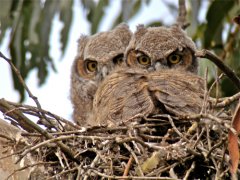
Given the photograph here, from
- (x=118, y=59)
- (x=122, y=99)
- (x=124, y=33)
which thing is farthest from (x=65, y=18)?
(x=122, y=99)

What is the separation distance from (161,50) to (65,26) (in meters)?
1.62

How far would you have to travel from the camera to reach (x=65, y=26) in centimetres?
724

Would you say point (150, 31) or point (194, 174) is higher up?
point (150, 31)

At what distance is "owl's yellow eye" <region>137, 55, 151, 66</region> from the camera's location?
232 inches

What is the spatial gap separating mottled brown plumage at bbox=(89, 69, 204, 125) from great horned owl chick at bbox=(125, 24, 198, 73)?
0.65 metres

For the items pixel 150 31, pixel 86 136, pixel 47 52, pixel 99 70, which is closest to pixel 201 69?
pixel 150 31

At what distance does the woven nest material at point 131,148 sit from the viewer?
3869 millimetres

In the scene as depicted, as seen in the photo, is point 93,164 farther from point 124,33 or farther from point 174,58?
point 124,33

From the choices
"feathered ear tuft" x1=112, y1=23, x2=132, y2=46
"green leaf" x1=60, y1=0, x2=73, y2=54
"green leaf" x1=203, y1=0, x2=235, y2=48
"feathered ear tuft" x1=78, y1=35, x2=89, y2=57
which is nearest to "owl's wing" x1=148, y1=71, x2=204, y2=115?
"feathered ear tuft" x1=112, y1=23, x2=132, y2=46

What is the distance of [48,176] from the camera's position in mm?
4215

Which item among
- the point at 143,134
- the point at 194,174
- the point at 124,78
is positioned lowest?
the point at 194,174

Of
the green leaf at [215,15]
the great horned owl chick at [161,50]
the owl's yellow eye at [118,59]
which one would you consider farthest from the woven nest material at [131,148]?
the green leaf at [215,15]

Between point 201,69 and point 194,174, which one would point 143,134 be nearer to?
point 194,174

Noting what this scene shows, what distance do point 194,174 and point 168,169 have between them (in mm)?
238
